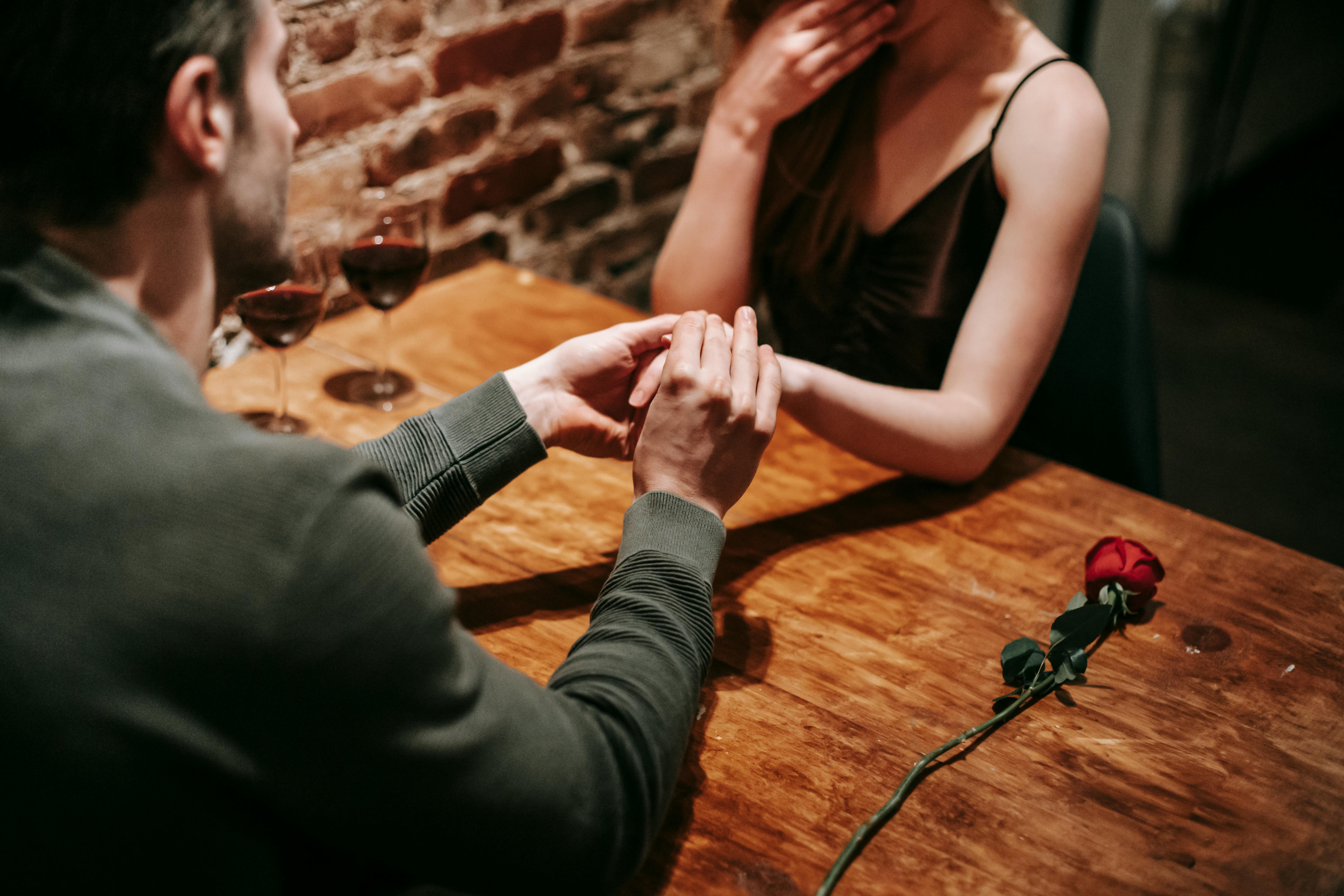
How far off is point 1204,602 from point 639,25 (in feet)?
5.26

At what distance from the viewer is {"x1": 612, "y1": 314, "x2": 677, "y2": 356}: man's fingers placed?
107 cm

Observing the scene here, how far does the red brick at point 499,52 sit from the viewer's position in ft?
5.50

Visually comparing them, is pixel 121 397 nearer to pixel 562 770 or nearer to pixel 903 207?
pixel 562 770

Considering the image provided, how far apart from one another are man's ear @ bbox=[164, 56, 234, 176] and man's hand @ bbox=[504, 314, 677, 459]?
446 millimetres

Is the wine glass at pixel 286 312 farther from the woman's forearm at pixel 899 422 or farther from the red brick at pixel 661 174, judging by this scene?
the red brick at pixel 661 174

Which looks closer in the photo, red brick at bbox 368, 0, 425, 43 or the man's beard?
the man's beard

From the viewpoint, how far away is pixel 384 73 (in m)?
1.57

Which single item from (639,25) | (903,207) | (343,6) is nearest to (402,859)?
(903,207)

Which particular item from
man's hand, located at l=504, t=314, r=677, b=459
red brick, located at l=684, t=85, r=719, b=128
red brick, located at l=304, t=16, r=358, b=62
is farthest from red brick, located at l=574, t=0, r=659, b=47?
man's hand, located at l=504, t=314, r=677, b=459

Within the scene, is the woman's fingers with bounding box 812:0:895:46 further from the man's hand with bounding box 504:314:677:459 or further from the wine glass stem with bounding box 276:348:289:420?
the wine glass stem with bounding box 276:348:289:420

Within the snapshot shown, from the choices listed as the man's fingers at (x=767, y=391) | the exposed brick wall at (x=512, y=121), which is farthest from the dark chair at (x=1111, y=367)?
the exposed brick wall at (x=512, y=121)

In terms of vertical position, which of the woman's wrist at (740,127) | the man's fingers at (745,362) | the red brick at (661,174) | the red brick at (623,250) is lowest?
the red brick at (623,250)

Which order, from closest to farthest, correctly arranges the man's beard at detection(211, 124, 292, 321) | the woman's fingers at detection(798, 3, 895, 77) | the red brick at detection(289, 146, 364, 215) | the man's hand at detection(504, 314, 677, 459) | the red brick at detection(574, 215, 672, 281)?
the man's beard at detection(211, 124, 292, 321) → the man's hand at detection(504, 314, 677, 459) → the woman's fingers at detection(798, 3, 895, 77) → the red brick at detection(289, 146, 364, 215) → the red brick at detection(574, 215, 672, 281)

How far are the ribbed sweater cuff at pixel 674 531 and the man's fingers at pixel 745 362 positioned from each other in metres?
0.11
